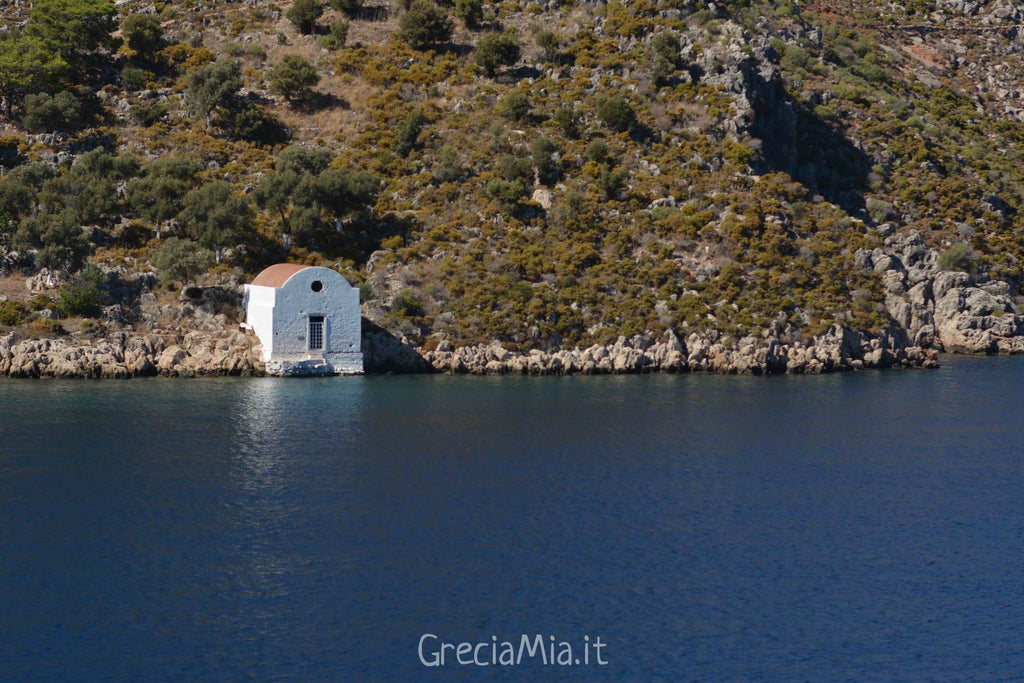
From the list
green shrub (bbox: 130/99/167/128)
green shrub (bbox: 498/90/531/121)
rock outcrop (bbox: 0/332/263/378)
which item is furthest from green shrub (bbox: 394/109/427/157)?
rock outcrop (bbox: 0/332/263/378)

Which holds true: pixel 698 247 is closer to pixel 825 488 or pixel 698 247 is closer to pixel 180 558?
pixel 825 488

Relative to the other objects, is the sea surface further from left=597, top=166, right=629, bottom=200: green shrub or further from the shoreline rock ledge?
left=597, top=166, right=629, bottom=200: green shrub

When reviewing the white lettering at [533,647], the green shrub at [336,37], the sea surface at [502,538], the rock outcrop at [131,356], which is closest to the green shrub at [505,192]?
the rock outcrop at [131,356]

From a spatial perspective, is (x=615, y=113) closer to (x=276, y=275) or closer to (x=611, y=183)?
(x=611, y=183)

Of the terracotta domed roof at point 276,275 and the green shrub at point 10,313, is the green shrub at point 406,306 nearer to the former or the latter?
the terracotta domed roof at point 276,275

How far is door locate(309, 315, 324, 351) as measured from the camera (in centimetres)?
7544

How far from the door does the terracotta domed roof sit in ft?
11.3

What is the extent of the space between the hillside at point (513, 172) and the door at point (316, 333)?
18.1ft

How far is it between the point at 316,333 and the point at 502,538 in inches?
1564

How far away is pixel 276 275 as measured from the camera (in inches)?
3041

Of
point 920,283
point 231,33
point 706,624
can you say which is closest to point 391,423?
point 706,624

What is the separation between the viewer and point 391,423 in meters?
58.6

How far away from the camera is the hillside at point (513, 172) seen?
82.1m

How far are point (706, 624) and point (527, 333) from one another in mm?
48274
